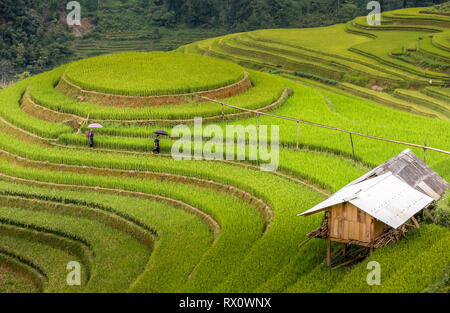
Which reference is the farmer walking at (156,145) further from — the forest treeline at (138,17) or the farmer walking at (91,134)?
the forest treeline at (138,17)

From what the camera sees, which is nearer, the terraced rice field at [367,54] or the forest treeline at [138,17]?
the terraced rice field at [367,54]

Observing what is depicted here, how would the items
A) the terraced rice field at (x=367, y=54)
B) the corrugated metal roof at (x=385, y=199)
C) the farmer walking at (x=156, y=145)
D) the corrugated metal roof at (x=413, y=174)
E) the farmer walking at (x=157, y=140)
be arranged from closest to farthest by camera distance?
the corrugated metal roof at (x=385, y=199), the corrugated metal roof at (x=413, y=174), the farmer walking at (x=157, y=140), the farmer walking at (x=156, y=145), the terraced rice field at (x=367, y=54)

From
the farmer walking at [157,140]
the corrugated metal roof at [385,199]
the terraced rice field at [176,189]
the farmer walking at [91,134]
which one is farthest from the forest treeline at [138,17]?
the corrugated metal roof at [385,199]

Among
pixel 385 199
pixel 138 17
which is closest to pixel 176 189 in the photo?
pixel 385 199

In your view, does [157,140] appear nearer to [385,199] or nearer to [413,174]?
[413,174]

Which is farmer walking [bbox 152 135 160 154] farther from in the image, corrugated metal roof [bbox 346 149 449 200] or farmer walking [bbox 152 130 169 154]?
corrugated metal roof [bbox 346 149 449 200]
